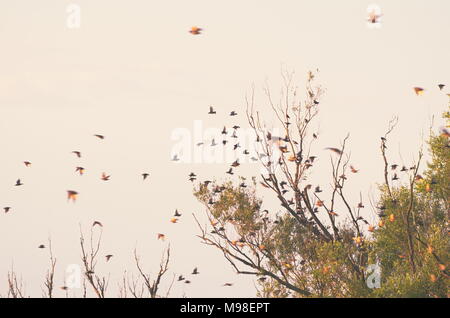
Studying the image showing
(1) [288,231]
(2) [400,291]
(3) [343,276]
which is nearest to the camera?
(2) [400,291]

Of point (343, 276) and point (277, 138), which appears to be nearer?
point (343, 276)

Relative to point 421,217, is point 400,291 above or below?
below
